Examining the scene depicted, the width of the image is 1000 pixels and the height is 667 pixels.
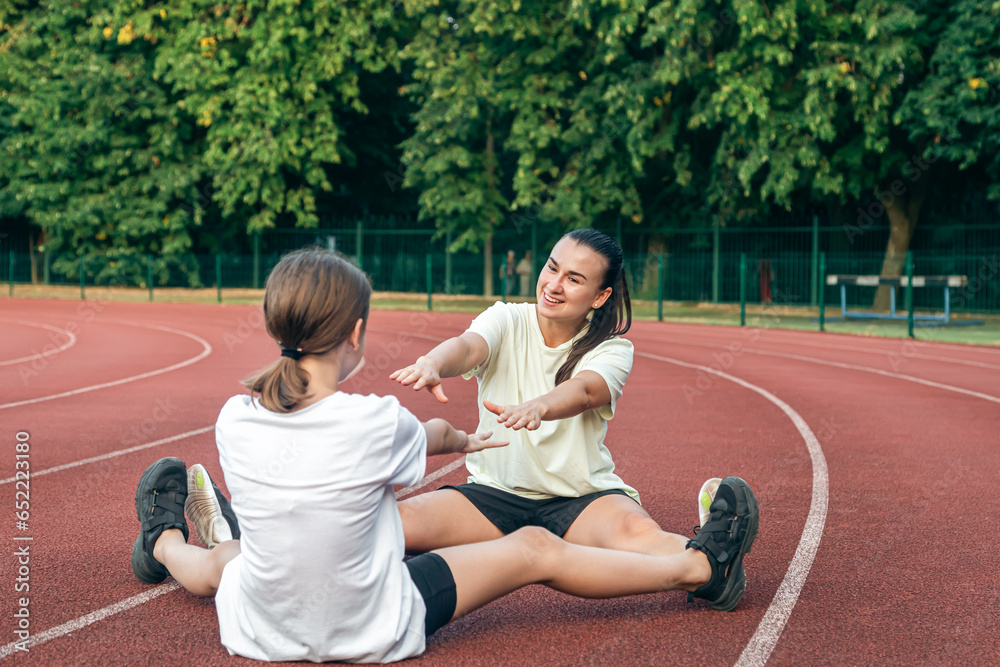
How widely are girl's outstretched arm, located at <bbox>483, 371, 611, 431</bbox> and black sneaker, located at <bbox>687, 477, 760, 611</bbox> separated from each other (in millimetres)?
591

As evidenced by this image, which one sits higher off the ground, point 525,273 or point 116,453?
point 525,273

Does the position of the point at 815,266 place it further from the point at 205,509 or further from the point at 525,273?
the point at 205,509

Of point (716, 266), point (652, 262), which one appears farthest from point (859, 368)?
point (652, 262)

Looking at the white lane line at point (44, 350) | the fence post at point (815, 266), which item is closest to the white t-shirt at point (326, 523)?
the white lane line at point (44, 350)

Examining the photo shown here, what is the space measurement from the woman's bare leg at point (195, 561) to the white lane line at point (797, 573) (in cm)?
187

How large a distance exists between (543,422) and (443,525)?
58cm

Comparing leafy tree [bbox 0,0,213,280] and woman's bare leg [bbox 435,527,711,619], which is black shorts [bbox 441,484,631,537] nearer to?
woman's bare leg [bbox 435,527,711,619]

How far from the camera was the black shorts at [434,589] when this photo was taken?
3256 mm

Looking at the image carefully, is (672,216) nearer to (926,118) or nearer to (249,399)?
(926,118)

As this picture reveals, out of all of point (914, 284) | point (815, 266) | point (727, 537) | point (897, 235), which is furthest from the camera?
point (897, 235)

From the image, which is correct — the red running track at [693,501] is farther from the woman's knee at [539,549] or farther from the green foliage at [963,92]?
the green foliage at [963,92]

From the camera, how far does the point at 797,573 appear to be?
14.5 ft

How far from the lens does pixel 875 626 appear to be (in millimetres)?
3771

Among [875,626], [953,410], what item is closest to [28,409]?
[875,626]
